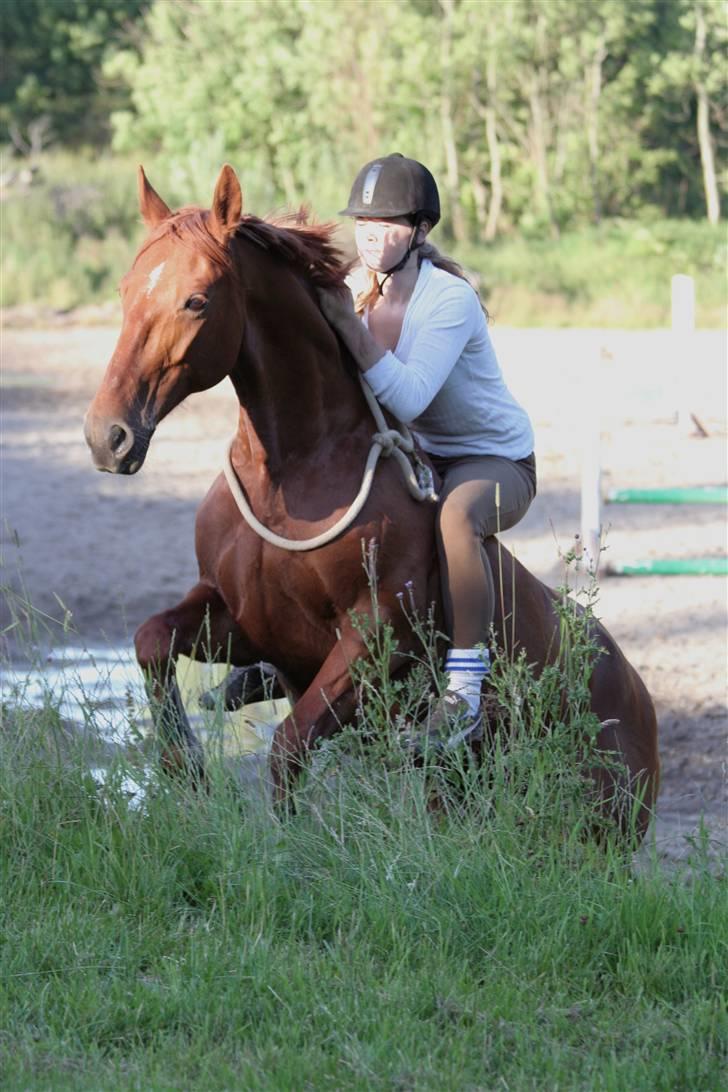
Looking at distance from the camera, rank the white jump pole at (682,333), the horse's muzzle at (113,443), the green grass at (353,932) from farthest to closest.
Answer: the white jump pole at (682,333)
the horse's muzzle at (113,443)
the green grass at (353,932)

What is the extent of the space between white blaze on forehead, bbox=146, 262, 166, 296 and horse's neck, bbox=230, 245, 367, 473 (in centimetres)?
29

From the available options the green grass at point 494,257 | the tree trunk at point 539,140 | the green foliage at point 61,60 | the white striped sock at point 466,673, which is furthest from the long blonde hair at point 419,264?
the green foliage at point 61,60

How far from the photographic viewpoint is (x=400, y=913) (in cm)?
351

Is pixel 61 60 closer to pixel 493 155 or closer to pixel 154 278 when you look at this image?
pixel 493 155

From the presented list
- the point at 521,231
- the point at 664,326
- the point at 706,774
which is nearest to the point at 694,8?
the point at 521,231

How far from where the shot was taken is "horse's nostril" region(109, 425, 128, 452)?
143 inches

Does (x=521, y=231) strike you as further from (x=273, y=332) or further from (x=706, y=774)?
(x=273, y=332)

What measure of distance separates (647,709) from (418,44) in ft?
69.7

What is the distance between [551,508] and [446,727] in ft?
22.9

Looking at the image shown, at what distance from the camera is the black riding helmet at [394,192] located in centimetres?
430

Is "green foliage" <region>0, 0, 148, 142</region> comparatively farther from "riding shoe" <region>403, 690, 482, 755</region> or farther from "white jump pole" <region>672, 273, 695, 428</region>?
"riding shoe" <region>403, 690, 482, 755</region>

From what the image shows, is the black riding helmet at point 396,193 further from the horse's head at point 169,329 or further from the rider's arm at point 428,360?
the horse's head at point 169,329

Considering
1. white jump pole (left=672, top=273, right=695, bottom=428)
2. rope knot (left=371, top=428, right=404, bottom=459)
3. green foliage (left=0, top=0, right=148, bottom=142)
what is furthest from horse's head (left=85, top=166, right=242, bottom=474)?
green foliage (left=0, top=0, right=148, bottom=142)

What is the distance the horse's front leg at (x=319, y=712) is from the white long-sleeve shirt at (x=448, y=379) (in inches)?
24.7
